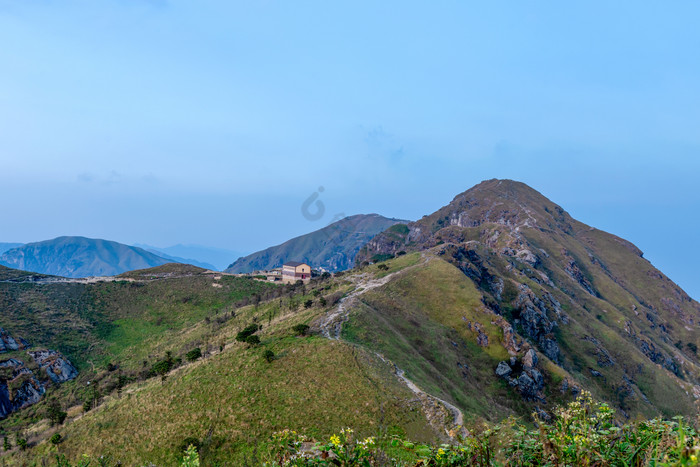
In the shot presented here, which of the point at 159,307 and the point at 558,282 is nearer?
the point at 159,307

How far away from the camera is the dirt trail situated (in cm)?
3691

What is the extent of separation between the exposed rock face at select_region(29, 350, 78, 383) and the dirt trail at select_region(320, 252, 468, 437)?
55675mm

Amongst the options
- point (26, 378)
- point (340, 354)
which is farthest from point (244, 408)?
point (26, 378)

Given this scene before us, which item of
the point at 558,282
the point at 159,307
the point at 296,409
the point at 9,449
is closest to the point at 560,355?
the point at 558,282

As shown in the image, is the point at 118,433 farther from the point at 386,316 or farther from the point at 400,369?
the point at 386,316

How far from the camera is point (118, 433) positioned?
32969mm

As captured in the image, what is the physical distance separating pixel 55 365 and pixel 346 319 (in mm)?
61604

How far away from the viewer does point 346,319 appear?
58.2 meters

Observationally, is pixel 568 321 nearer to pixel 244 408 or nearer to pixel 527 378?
pixel 527 378

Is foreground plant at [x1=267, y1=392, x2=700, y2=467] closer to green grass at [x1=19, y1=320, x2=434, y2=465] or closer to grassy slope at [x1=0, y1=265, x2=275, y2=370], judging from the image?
green grass at [x1=19, y1=320, x2=434, y2=465]

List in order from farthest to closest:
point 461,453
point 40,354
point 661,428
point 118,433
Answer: point 40,354
point 118,433
point 461,453
point 661,428

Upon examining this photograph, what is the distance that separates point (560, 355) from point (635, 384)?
74.0 ft

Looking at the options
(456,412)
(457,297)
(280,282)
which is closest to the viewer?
(456,412)

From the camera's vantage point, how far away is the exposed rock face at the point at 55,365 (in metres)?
64.2
